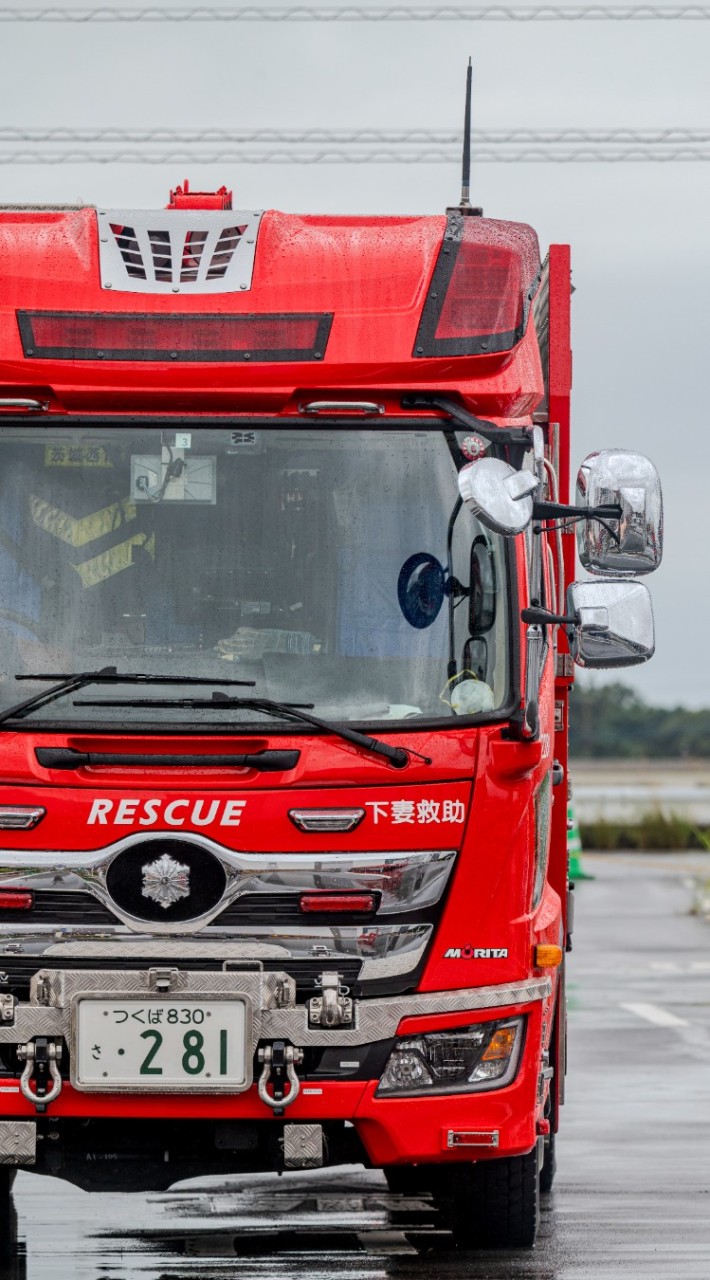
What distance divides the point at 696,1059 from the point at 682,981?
5.19 metres

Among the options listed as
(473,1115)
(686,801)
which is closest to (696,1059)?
(473,1115)

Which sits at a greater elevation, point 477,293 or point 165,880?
point 477,293

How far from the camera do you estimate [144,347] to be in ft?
24.9

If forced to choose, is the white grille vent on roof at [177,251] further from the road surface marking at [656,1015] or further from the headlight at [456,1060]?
the road surface marking at [656,1015]

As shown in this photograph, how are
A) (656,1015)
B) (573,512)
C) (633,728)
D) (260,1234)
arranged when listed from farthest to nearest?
(633,728)
(656,1015)
(260,1234)
(573,512)

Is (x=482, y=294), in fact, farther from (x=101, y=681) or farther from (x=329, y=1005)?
(x=329, y=1005)

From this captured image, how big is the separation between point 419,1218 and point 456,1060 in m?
2.36

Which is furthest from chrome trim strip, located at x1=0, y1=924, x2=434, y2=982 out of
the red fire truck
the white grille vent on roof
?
the white grille vent on roof

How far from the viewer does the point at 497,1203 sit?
27.3ft

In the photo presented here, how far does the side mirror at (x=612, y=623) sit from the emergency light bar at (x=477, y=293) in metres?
0.82

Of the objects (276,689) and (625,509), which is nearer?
(276,689)

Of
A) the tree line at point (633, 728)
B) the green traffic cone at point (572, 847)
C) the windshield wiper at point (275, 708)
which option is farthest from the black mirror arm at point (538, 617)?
the tree line at point (633, 728)

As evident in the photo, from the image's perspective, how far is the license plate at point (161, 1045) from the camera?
7180mm

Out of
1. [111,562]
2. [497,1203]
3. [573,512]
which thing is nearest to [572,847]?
[497,1203]
